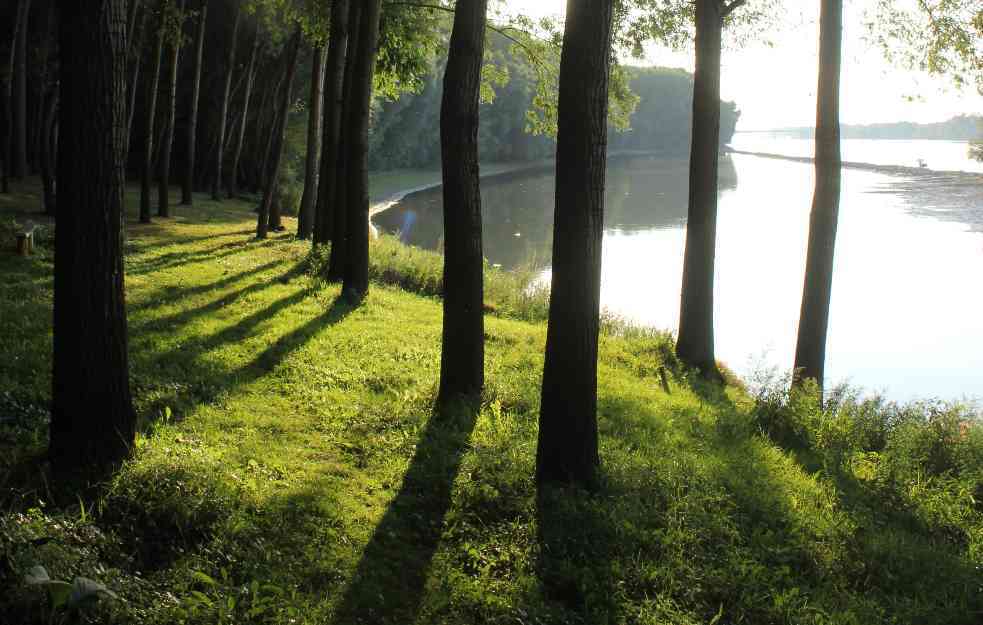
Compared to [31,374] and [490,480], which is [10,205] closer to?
[31,374]

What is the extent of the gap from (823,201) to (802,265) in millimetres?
A: 19225

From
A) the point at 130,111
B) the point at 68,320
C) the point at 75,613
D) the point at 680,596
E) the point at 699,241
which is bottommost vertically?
the point at 680,596

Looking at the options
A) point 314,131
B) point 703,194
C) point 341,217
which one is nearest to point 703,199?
point 703,194

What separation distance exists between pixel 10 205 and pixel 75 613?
18.8m

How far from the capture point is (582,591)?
515 centimetres

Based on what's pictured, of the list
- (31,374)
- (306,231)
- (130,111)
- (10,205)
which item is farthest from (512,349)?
(130,111)

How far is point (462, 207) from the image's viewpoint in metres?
8.12

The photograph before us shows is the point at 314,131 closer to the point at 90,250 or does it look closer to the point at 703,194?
the point at 703,194

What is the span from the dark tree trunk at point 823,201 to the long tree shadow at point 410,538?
247 inches

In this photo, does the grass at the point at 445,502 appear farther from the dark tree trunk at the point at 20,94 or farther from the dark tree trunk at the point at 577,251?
the dark tree trunk at the point at 20,94

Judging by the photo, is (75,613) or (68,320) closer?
(75,613)

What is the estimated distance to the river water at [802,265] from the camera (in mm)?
18016

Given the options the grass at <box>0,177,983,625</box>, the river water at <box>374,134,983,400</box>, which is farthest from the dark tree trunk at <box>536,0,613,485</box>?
the river water at <box>374,134,983,400</box>

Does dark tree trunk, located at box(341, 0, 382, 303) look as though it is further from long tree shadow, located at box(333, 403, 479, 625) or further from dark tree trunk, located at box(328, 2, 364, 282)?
long tree shadow, located at box(333, 403, 479, 625)
